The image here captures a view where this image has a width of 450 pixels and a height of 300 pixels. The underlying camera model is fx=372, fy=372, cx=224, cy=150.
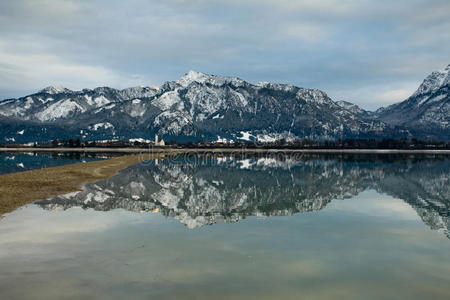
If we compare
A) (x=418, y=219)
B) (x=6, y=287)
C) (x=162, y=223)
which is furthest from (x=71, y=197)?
(x=418, y=219)

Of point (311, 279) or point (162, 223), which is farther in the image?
point (162, 223)

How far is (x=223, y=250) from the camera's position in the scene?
25594mm

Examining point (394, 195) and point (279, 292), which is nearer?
point (279, 292)

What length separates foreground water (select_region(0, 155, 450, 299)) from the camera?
1855cm

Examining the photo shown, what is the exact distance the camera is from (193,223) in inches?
1373

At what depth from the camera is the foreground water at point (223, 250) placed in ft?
60.9

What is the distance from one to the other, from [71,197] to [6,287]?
33302 millimetres

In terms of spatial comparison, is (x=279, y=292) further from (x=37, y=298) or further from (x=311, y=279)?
(x=37, y=298)

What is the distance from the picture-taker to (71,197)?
49.9 metres

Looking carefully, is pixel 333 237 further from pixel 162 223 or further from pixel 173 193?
pixel 173 193

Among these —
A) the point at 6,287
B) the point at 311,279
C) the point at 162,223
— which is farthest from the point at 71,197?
the point at 311,279

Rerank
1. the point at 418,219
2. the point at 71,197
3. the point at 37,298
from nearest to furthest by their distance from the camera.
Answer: the point at 37,298
the point at 418,219
the point at 71,197

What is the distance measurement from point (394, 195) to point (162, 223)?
4072 cm

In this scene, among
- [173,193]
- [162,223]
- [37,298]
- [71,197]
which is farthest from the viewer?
[173,193]
